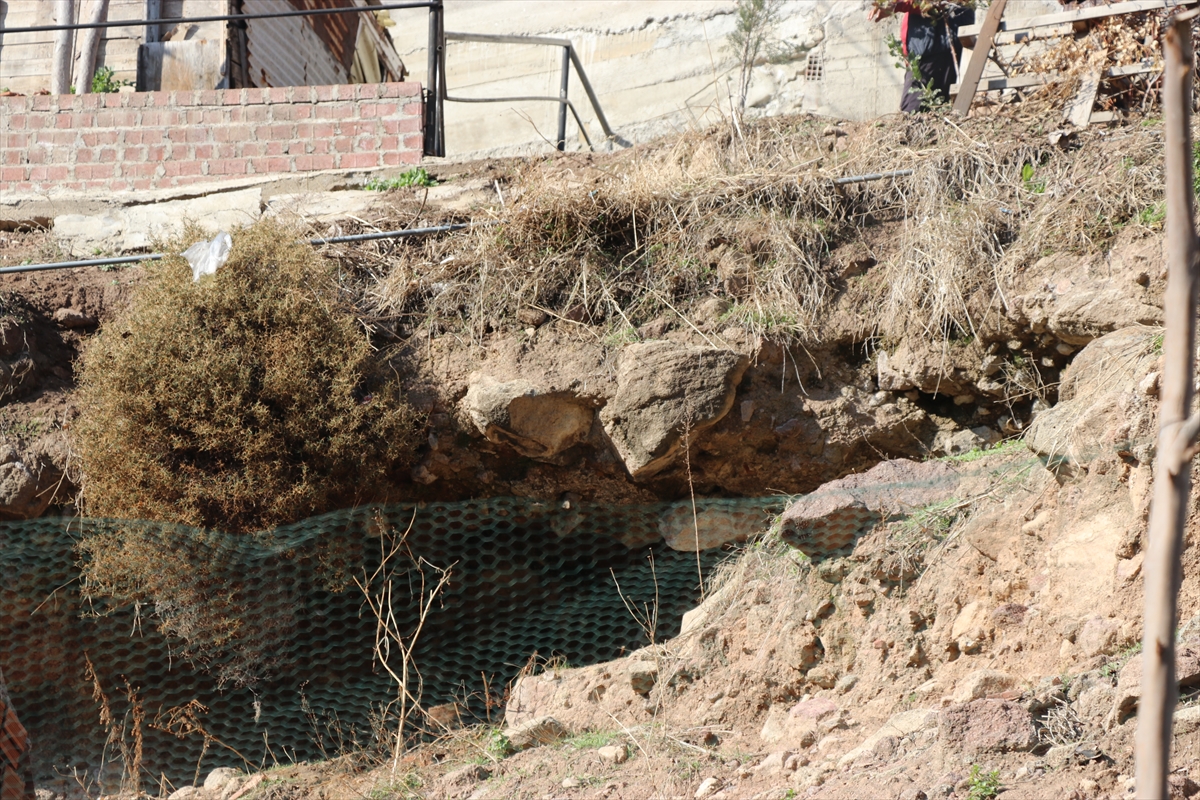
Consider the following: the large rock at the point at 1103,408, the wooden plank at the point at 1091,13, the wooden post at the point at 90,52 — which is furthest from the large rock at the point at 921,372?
the wooden post at the point at 90,52

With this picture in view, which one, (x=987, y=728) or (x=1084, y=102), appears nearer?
(x=987, y=728)

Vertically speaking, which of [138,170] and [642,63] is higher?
[642,63]

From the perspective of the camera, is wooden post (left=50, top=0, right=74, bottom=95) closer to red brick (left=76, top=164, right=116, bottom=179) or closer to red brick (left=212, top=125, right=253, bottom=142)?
red brick (left=76, top=164, right=116, bottom=179)

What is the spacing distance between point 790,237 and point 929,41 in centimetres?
228

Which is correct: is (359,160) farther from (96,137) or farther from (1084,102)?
(1084,102)

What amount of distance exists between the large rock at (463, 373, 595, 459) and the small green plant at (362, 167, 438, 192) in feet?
5.83

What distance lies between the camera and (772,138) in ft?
20.0

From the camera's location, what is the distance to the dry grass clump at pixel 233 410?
4.68 metres

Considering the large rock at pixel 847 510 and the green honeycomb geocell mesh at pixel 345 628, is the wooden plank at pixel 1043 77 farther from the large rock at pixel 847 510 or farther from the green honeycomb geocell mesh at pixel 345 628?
the green honeycomb geocell mesh at pixel 345 628

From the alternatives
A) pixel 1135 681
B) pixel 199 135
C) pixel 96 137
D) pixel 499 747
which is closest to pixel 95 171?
pixel 96 137

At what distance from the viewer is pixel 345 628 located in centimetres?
519

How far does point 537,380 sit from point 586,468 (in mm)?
525

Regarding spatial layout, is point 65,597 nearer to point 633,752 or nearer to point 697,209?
point 633,752

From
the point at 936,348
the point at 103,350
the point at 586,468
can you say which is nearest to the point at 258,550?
the point at 103,350
